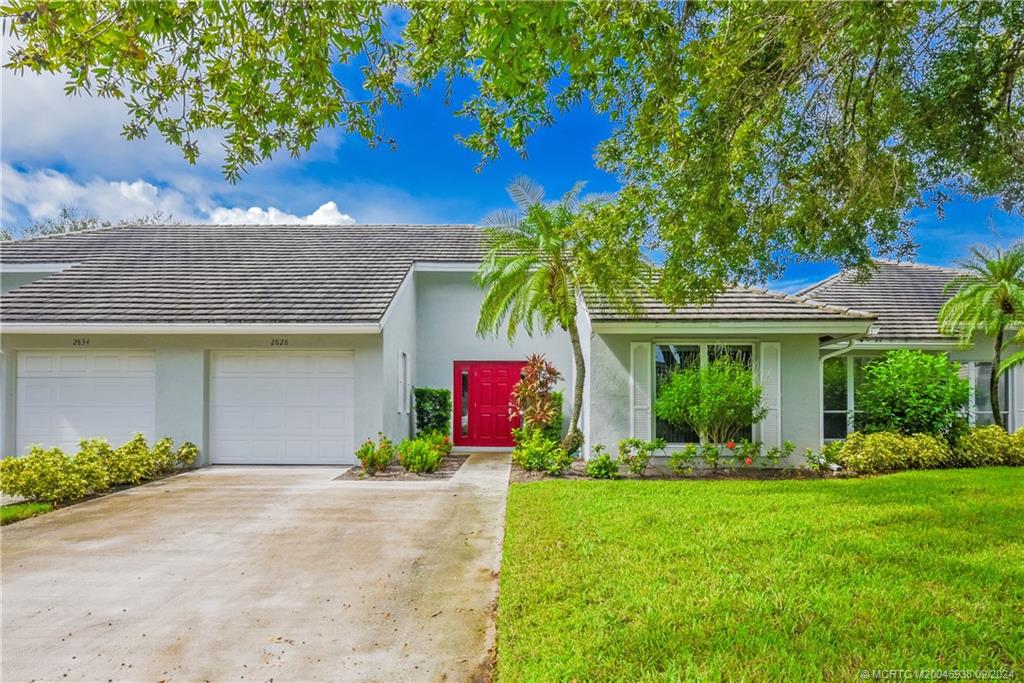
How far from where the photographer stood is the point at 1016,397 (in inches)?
583

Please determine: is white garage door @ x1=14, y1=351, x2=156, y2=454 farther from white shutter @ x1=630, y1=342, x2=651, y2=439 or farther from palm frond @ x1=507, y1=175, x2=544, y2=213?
white shutter @ x1=630, y1=342, x2=651, y2=439

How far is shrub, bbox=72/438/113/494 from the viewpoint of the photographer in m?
9.49

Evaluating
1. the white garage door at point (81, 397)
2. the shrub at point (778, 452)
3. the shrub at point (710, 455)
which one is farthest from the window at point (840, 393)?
the white garage door at point (81, 397)

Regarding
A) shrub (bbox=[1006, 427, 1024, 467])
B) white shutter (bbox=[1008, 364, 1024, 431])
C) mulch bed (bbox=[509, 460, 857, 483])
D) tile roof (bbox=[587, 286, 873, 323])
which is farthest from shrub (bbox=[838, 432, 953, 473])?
white shutter (bbox=[1008, 364, 1024, 431])

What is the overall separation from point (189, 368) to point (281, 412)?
224 cm

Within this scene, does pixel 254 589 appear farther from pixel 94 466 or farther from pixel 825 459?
pixel 825 459

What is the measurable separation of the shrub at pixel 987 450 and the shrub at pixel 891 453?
40 cm

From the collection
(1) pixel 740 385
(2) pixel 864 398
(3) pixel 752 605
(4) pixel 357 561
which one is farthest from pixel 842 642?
(2) pixel 864 398

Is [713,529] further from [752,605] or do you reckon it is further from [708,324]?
[708,324]

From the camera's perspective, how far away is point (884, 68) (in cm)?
694

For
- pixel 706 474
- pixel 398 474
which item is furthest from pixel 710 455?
pixel 398 474

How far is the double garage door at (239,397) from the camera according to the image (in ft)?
41.0

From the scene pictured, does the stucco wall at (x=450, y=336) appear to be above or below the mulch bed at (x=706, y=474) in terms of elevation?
above

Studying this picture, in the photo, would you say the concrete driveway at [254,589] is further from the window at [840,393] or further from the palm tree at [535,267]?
the window at [840,393]
